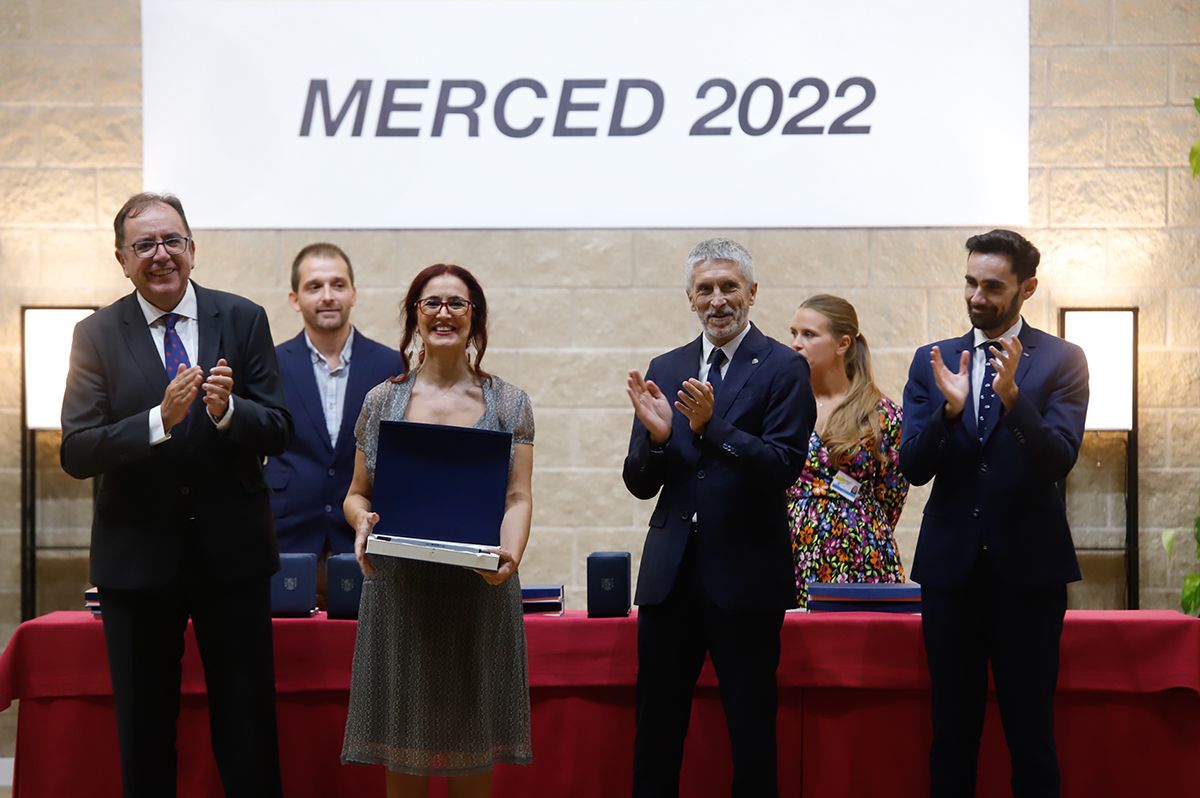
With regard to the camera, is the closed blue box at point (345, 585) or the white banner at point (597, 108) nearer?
the closed blue box at point (345, 585)

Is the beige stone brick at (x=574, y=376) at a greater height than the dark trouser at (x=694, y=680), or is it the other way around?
the beige stone brick at (x=574, y=376)

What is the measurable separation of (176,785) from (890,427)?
2131 millimetres

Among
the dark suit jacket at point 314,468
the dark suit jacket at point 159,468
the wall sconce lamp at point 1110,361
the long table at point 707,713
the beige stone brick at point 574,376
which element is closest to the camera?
the dark suit jacket at point 159,468

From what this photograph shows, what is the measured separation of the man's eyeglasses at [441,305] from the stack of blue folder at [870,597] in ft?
4.06

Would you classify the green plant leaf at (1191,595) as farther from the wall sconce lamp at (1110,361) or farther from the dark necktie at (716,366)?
the dark necktie at (716,366)

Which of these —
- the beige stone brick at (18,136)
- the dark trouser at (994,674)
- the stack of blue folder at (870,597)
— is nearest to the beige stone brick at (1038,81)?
the stack of blue folder at (870,597)

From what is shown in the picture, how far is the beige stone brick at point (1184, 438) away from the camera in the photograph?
16.0ft

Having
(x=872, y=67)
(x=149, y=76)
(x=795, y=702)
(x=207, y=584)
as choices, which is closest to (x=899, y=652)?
(x=795, y=702)

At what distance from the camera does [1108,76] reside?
486 centimetres

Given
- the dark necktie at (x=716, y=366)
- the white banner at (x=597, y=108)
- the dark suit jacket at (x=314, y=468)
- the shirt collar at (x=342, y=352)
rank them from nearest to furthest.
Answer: the dark necktie at (x=716, y=366) < the dark suit jacket at (x=314, y=468) < the shirt collar at (x=342, y=352) < the white banner at (x=597, y=108)

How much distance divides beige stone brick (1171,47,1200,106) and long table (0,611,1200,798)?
2.39 metres

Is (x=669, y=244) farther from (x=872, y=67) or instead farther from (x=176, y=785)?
(x=176, y=785)

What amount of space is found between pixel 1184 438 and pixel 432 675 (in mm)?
3258

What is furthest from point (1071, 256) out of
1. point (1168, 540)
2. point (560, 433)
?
point (560, 433)
